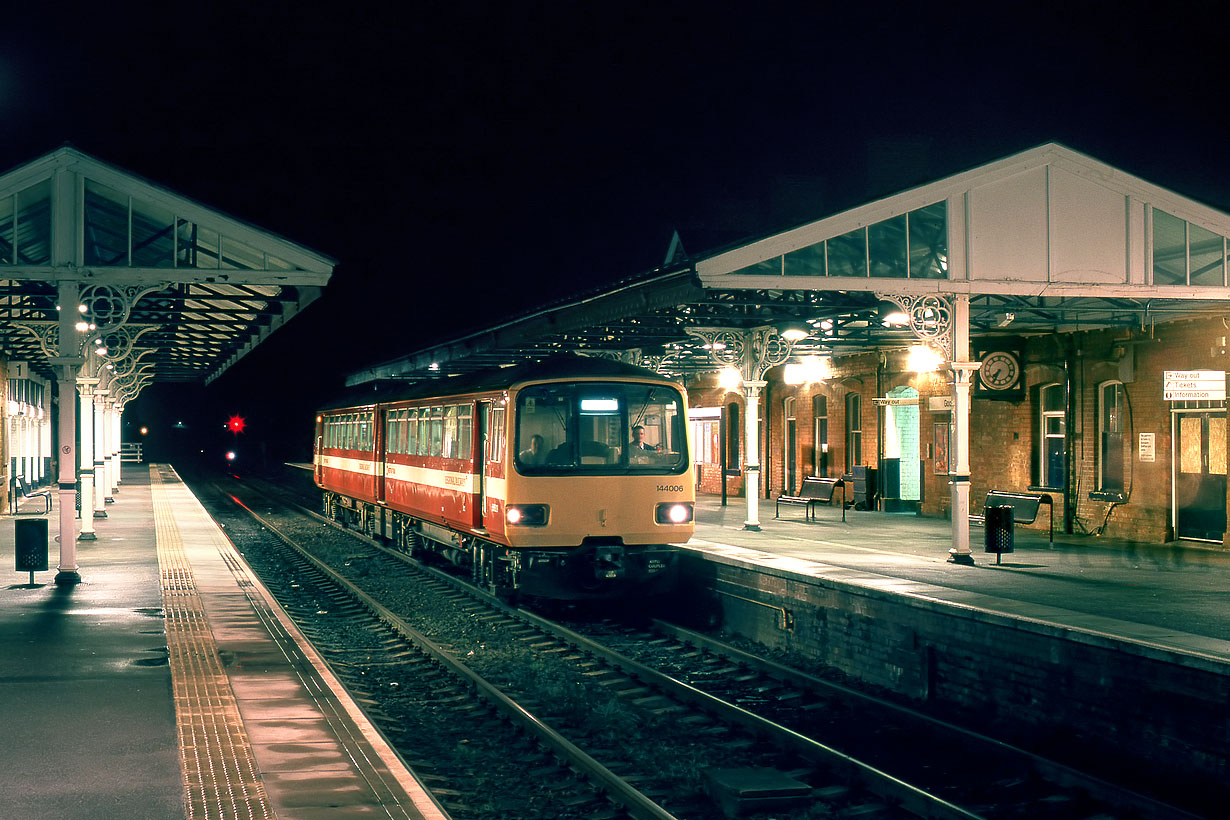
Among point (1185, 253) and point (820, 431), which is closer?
point (1185, 253)

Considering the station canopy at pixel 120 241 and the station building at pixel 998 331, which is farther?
the station building at pixel 998 331

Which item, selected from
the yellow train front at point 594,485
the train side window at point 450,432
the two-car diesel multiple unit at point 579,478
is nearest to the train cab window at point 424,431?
the train side window at point 450,432

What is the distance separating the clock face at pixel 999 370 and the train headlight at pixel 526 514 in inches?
359

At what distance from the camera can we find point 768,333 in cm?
1811

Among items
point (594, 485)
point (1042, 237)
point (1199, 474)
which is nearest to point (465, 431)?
point (594, 485)

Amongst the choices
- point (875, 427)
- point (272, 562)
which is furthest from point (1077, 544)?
point (272, 562)

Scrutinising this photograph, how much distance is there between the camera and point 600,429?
13.4 metres

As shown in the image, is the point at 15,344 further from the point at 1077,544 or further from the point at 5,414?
the point at 1077,544

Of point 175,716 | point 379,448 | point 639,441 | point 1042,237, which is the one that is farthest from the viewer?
point 379,448

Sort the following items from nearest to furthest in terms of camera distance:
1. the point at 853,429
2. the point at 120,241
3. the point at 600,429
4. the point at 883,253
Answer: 1. the point at 600,429
2. the point at 883,253
3. the point at 120,241
4. the point at 853,429

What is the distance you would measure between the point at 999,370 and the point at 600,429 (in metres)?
8.49

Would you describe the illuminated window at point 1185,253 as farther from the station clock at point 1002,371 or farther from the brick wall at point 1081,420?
the station clock at point 1002,371

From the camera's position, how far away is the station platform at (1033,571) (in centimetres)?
947

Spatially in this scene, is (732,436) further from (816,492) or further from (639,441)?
(639,441)
